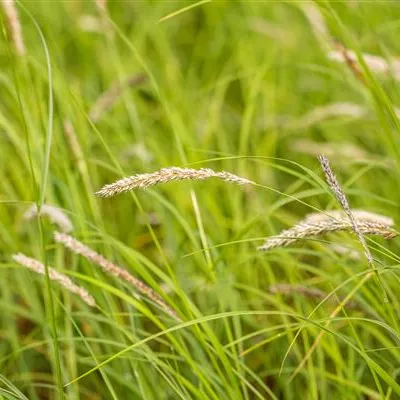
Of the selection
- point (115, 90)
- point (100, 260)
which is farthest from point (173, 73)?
point (100, 260)

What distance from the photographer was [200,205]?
8.94 feet

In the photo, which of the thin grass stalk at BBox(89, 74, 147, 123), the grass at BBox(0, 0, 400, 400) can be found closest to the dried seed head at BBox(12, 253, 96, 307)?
the grass at BBox(0, 0, 400, 400)

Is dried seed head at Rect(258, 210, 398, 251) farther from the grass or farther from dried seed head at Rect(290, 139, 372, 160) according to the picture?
dried seed head at Rect(290, 139, 372, 160)

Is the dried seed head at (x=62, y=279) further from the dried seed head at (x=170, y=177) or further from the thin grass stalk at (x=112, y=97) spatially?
the thin grass stalk at (x=112, y=97)

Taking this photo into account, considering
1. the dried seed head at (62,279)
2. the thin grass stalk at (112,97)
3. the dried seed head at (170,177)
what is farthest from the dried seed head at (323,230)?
the thin grass stalk at (112,97)

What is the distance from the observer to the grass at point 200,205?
6.40ft

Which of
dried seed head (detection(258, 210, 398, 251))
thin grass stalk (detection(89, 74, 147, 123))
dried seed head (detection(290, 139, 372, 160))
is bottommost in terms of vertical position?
dried seed head (detection(290, 139, 372, 160))

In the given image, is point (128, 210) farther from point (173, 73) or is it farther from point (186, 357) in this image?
point (186, 357)

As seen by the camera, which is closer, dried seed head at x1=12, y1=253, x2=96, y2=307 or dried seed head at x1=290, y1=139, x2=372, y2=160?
dried seed head at x1=12, y1=253, x2=96, y2=307

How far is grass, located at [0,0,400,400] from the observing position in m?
1.95

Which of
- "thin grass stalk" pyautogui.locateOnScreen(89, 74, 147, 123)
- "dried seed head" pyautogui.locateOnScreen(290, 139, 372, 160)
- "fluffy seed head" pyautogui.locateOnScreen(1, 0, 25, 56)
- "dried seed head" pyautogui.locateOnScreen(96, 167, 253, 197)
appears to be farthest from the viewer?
"dried seed head" pyautogui.locateOnScreen(290, 139, 372, 160)

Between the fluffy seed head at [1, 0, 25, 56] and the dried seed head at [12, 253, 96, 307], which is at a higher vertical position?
the fluffy seed head at [1, 0, 25, 56]

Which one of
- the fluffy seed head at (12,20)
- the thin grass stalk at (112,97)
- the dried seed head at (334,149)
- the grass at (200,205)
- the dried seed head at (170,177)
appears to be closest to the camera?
the dried seed head at (170,177)

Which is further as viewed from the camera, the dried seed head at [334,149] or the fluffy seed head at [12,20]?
the dried seed head at [334,149]
